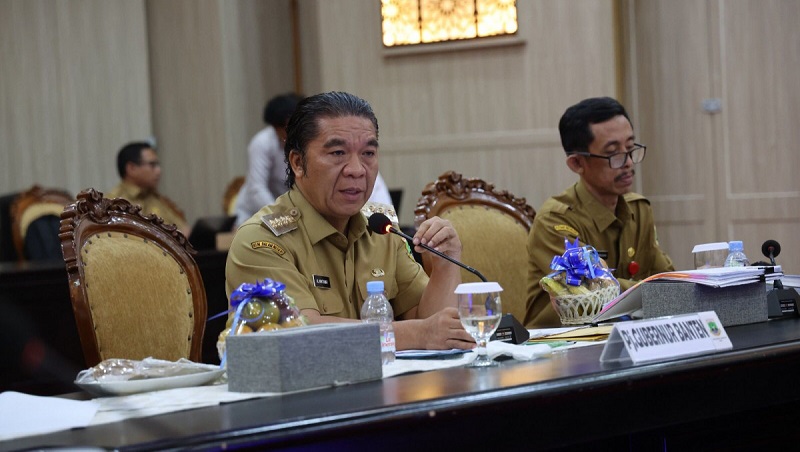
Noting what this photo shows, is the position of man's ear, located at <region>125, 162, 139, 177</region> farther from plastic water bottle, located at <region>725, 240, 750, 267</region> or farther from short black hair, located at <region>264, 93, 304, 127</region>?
plastic water bottle, located at <region>725, 240, 750, 267</region>

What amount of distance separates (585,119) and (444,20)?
115 inches

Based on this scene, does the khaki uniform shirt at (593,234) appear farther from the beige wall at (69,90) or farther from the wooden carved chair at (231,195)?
the beige wall at (69,90)

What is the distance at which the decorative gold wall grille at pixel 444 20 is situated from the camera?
5.74 meters

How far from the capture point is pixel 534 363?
5.29 feet

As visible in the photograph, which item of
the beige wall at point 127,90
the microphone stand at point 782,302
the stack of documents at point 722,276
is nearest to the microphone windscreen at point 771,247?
the microphone stand at point 782,302

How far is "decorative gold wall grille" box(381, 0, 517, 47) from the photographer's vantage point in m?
5.74

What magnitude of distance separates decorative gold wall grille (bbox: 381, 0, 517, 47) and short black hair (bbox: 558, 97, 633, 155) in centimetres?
278

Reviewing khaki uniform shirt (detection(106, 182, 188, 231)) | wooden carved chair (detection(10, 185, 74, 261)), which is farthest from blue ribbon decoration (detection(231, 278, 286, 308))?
khaki uniform shirt (detection(106, 182, 188, 231))

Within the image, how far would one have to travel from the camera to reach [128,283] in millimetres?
2258

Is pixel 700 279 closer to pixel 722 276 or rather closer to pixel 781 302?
pixel 722 276

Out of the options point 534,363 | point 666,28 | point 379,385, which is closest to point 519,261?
point 534,363

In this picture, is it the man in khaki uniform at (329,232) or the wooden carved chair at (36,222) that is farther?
the wooden carved chair at (36,222)

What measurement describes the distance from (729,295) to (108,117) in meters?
5.66

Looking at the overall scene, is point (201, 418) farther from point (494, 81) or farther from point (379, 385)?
point (494, 81)
